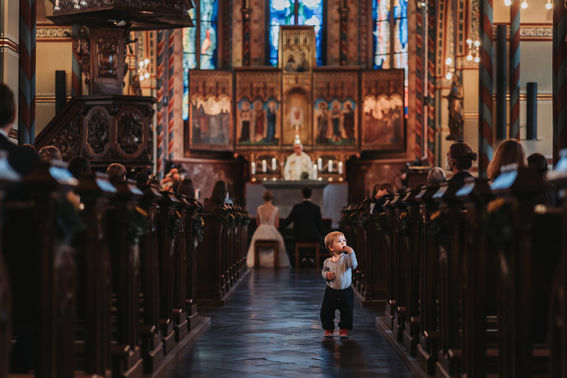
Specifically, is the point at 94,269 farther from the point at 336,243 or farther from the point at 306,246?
the point at 306,246

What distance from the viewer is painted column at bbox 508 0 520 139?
16.0 metres

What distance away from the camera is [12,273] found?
13.1ft

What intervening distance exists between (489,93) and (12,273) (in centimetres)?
1129

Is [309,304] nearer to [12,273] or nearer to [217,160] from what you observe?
[12,273]

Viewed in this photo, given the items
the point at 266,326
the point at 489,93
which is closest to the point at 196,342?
the point at 266,326

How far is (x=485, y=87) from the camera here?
14227 millimetres

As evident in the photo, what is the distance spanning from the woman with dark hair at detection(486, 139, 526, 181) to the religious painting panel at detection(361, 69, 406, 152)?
18.5 meters

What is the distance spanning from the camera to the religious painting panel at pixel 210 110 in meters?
25.2

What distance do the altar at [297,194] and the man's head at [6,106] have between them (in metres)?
17.7

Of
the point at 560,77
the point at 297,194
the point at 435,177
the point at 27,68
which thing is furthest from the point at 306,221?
the point at 435,177

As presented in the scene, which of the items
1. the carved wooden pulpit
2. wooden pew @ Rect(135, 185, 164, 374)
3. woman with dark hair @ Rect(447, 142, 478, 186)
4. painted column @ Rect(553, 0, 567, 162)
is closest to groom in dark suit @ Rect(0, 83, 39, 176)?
wooden pew @ Rect(135, 185, 164, 374)

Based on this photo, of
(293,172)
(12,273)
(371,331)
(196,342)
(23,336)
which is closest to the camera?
(12,273)

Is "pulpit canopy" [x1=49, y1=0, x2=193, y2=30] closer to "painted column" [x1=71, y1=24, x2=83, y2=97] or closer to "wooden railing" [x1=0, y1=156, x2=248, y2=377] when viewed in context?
"painted column" [x1=71, y1=24, x2=83, y2=97]

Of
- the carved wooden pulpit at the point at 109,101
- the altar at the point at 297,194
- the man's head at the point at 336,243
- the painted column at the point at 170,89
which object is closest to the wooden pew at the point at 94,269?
the man's head at the point at 336,243
